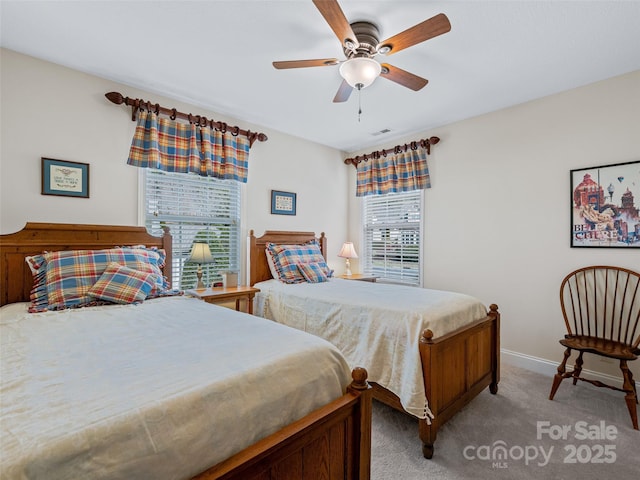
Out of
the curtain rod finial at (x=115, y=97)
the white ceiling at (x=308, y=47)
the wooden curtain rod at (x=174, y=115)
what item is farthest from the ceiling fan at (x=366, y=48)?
the curtain rod finial at (x=115, y=97)

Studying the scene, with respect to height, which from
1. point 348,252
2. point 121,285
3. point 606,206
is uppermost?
point 606,206

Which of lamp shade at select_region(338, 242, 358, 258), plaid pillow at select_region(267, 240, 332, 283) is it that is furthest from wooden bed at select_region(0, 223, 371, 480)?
lamp shade at select_region(338, 242, 358, 258)

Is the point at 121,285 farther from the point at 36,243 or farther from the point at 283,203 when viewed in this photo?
the point at 283,203

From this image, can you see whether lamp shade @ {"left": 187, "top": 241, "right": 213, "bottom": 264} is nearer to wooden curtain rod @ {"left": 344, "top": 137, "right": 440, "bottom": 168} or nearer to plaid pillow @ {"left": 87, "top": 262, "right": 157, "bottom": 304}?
plaid pillow @ {"left": 87, "top": 262, "right": 157, "bottom": 304}

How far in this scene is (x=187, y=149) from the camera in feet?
9.91

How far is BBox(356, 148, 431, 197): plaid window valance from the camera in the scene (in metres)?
3.81

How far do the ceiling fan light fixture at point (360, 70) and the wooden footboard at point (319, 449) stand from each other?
68.8 inches

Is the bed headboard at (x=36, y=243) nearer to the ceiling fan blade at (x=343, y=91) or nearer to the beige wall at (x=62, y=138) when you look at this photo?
the beige wall at (x=62, y=138)

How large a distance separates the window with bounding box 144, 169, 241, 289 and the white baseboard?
3009mm

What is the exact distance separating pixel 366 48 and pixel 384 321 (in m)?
1.79

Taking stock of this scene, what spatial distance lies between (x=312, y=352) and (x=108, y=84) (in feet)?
9.36

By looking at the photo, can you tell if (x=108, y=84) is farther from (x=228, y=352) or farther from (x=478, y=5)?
(x=478, y=5)

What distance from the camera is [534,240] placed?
2992 mm

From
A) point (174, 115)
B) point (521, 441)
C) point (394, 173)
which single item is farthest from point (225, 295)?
point (394, 173)
